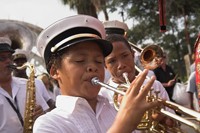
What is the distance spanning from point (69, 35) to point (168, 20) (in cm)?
2587

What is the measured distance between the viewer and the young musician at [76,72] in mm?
2303

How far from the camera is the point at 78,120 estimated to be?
232 cm

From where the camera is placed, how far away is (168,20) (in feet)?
90.9

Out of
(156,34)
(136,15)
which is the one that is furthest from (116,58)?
(156,34)

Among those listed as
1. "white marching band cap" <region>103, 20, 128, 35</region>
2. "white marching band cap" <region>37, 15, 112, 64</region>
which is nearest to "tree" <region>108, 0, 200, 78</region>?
"white marching band cap" <region>103, 20, 128, 35</region>

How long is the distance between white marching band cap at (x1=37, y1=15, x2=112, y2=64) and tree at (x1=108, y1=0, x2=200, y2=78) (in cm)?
2075

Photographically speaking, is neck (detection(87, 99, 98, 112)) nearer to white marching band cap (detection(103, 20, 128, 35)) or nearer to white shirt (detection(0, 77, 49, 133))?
white shirt (detection(0, 77, 49, 133))

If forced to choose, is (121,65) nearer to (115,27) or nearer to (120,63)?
(120,63)

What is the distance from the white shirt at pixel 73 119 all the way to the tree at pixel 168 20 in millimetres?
20872

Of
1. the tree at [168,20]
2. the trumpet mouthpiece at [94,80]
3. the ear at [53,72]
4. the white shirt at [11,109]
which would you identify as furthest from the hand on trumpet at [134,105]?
the tree at [168,20]

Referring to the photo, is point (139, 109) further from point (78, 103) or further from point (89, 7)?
point (89, 7)

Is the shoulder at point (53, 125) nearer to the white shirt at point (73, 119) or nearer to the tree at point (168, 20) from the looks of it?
the white shirt at point (73, 119)

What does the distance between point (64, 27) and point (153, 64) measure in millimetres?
1717

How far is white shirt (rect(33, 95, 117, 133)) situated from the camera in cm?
228
